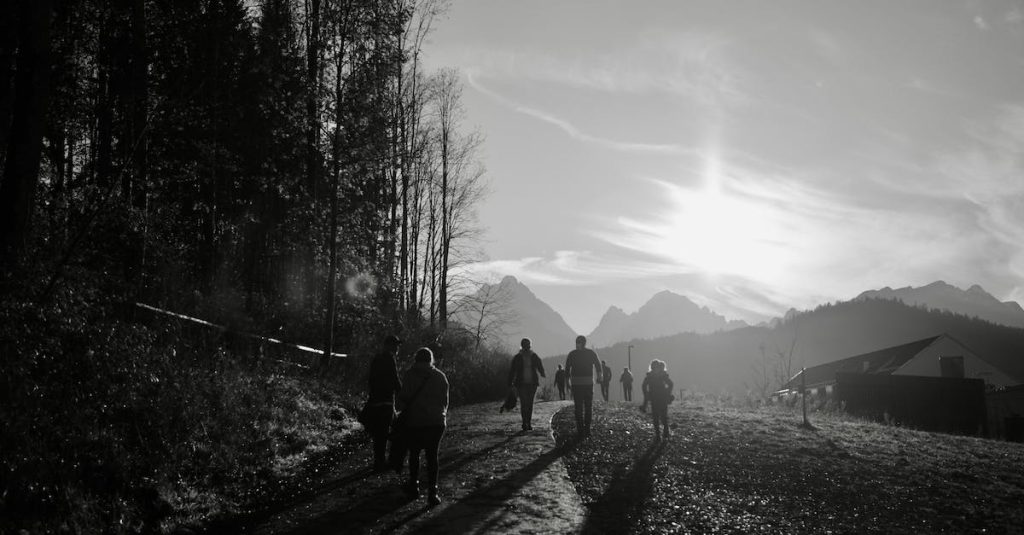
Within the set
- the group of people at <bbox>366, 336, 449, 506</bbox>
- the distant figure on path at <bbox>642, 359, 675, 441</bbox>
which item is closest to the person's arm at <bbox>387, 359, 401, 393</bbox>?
the group of people at <bbox>366, 336, 449, 506</bbox>

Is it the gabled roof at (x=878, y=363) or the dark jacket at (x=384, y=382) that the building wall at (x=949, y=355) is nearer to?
the gabled roof at (x=878, y=363)

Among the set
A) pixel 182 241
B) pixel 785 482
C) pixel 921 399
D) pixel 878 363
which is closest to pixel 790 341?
pixel 878 363

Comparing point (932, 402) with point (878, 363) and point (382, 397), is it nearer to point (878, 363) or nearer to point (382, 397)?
point (878, 363)

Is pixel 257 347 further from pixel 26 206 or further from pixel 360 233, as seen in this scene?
pixel 360 233

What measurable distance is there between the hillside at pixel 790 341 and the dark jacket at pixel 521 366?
133 meters

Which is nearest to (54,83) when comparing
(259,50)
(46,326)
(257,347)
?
(259,50)

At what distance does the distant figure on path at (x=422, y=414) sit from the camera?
8727mm

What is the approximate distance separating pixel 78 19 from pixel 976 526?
20.8 meters

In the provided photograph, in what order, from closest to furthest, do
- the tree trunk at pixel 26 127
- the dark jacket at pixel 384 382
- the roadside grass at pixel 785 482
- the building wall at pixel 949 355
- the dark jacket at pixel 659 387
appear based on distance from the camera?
the roadside grass at pixel 785 482 < the dark jacket at pixel 384 382 < the tree trunk at pixel 26 127 < the dark jacket at pixel 659 387 < the building wall at pixel 949 355

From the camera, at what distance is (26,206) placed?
456 inches

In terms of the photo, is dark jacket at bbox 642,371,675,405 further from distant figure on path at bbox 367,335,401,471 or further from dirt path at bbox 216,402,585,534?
distant figure on path at bbox 367,335,401,471

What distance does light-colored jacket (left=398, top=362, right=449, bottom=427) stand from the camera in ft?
28.9

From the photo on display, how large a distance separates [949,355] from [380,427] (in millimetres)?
67581

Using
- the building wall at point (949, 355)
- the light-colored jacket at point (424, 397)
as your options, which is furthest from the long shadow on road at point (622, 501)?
the building wall at point (949, 355)
